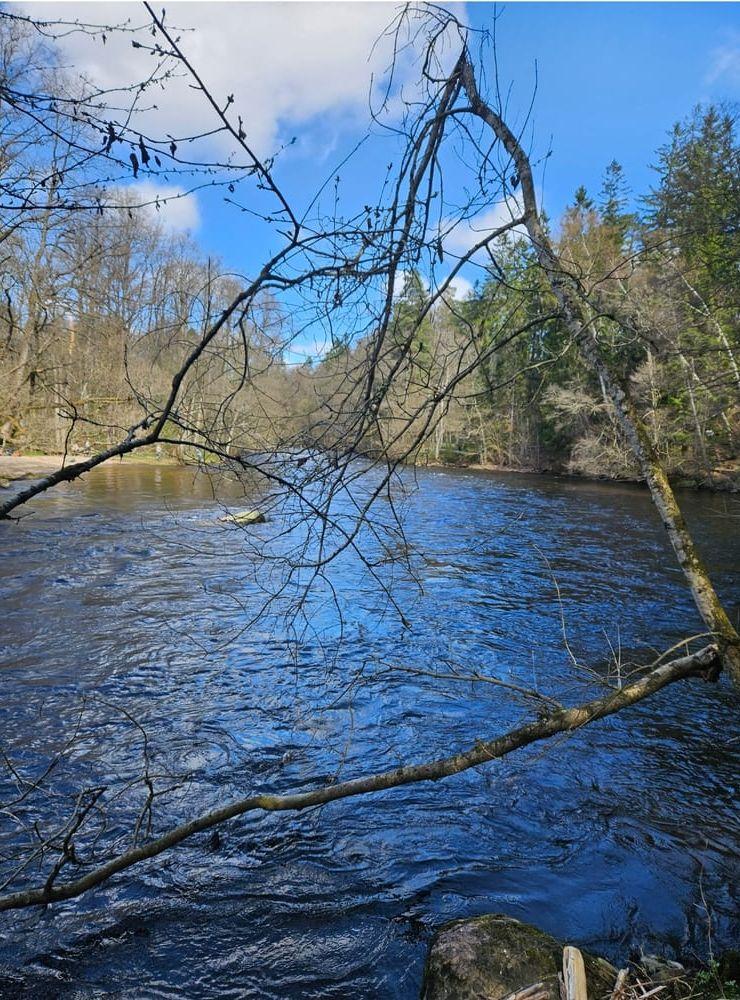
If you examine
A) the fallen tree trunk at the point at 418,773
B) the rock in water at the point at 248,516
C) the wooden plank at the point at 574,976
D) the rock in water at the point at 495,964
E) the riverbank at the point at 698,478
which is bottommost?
the rock in water at the point at 495,964

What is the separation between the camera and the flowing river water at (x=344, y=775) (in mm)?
3361

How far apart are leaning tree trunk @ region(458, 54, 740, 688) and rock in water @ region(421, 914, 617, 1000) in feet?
4.94

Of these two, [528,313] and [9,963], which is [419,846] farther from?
[528,313]

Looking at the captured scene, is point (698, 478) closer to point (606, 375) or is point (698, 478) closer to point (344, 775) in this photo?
point (344, 775)

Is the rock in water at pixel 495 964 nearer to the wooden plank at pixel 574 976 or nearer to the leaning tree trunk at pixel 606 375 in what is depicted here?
the wooden plank at pixel 574 976

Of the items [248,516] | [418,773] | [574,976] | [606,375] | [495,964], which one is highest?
[606,375]

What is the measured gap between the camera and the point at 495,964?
283cm

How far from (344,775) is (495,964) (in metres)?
2.47

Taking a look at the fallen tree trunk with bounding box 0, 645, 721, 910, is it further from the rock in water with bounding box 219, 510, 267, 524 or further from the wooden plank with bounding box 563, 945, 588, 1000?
the rock in water with bounding box 219, 510, 267, 524

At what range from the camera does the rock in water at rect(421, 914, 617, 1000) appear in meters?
2.70

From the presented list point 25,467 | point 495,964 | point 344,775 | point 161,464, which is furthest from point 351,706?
point 161,464

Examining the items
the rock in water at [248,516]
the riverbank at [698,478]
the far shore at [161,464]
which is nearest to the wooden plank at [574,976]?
the rock in water at [248,516]

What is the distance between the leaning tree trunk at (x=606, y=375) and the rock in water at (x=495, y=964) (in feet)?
4.94

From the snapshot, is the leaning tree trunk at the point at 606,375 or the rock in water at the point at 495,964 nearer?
the rock in water at the point at 495,964
